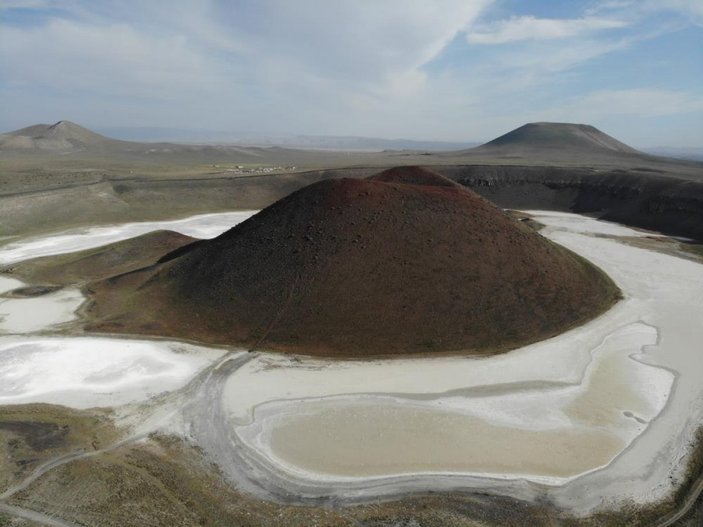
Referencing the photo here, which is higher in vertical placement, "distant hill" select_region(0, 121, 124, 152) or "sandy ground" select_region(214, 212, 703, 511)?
"distant hill" select_region(0, 121, 124, 152)

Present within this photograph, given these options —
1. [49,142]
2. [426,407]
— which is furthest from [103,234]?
[49,142]

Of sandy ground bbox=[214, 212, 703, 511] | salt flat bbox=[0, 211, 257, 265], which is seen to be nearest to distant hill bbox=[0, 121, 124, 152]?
salt flat bbox=[0, 211, 257, 265]

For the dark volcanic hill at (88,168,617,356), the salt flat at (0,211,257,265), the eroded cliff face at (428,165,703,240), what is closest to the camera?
the dark volcanic hill at (88,168,617,356)

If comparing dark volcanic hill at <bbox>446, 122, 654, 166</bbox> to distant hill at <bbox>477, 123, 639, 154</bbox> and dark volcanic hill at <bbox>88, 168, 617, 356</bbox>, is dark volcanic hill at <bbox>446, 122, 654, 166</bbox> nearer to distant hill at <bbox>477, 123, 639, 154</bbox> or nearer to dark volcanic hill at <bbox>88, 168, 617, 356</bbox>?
distant hill at <bbox>477, 123, 639, 154</bbox>

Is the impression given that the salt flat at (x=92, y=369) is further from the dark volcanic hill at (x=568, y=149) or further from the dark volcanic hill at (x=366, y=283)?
the dark volcanic hill at (x=568, y=149)

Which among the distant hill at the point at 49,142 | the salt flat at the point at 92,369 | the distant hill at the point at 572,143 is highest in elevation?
the distant hill at the point at 572,143

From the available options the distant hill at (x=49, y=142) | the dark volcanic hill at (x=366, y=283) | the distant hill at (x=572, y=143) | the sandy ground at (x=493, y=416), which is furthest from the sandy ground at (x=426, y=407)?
the distant hill at (x=49, y=142)

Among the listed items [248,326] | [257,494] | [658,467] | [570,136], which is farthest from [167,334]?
[570,136]
